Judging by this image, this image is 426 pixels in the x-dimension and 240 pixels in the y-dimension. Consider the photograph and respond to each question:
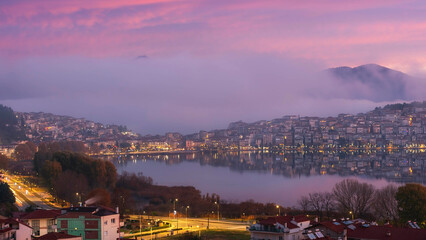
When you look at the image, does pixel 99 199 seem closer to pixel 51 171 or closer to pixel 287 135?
pixel 51 171

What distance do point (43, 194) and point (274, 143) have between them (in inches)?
2106

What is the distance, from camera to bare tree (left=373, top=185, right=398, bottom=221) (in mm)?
13105

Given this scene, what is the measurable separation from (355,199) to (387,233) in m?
6.40

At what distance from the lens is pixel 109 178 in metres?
21.2

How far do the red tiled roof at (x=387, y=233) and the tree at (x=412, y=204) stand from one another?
3.03 m

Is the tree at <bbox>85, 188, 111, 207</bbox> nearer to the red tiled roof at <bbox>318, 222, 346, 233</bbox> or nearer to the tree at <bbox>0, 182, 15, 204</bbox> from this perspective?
the tree at <bbox>0, 182, 15, 204</bbox>

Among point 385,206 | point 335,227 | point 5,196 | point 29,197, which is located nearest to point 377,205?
point 385,206

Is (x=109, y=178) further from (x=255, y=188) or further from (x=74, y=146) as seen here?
(x=74, y=146)

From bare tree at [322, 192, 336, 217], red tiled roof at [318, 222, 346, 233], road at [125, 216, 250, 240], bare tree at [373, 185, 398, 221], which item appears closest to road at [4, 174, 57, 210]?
road at [125, 216, 250, 240]

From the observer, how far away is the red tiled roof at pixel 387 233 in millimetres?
8269

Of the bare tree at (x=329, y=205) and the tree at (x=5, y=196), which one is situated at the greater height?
the tree at (x=5, y=196)

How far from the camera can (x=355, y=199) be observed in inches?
575

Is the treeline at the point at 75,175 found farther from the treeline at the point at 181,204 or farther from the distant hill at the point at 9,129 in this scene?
the distant hill at the point at 9,129

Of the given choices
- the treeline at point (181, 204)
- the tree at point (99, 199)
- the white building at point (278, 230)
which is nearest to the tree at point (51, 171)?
the treeline at point (181, 204)
